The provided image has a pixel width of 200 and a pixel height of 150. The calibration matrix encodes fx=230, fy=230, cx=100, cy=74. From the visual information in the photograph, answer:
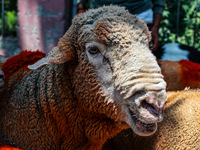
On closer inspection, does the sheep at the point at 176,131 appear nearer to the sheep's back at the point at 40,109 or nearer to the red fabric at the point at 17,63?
the sheep's back at the point at 40,109

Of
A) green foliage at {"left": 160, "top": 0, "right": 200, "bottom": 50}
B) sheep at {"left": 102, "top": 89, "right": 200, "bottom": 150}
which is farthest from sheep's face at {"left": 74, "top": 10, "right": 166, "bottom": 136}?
green foliage at {"left": 160, "top": 0, "right": 200, "bottom": 50}

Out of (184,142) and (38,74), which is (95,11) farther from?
(184,142)

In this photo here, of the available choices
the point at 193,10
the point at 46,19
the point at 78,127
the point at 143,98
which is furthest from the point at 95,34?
the point at 193,10

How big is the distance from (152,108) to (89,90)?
504mm

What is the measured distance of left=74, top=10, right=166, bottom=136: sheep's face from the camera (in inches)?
55.6

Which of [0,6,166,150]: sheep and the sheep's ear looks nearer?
[0,6,166,150]: sheep

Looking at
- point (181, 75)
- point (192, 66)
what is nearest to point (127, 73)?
point (181, 75)

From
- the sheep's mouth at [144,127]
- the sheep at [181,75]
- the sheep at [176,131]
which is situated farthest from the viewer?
the sheep at [181,75]

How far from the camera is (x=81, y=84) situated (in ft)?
5.78

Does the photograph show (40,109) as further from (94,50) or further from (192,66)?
(192,66)

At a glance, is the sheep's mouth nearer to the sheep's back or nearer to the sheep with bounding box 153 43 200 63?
the sheep's back

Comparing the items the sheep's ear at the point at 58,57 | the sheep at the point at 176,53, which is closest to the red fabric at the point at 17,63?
the sheep's ear at the point at 58,57

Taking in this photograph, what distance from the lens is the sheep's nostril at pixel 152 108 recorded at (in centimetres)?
140

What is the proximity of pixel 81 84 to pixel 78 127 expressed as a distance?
38 centimetres
